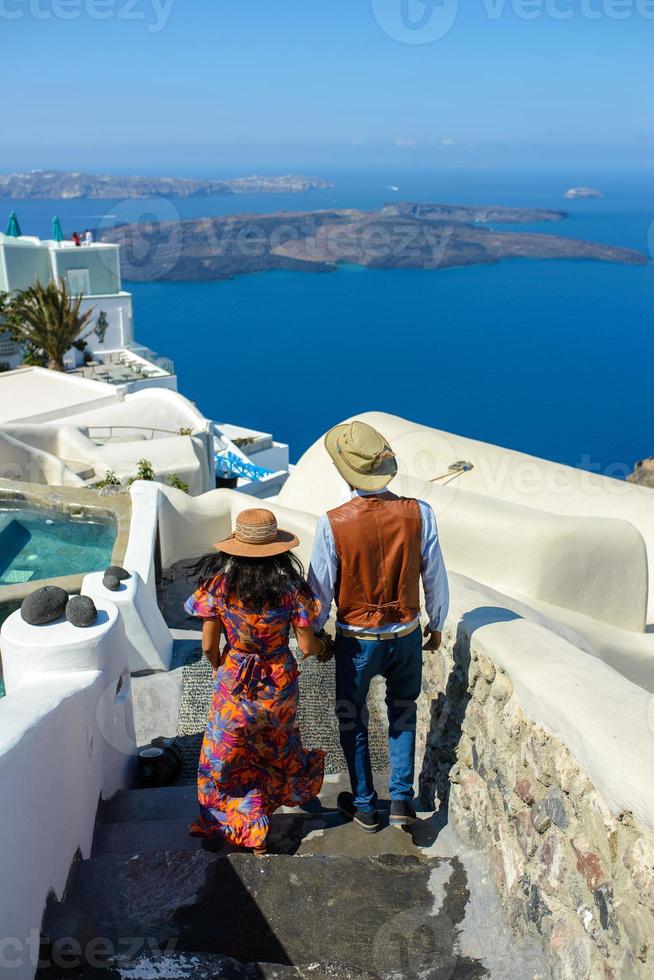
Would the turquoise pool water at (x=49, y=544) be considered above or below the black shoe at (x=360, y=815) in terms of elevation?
below

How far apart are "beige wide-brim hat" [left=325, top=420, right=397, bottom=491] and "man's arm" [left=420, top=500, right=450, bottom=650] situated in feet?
0.65

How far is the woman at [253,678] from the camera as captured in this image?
3303 mm

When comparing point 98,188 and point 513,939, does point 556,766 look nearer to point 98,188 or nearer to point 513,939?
point 513,939

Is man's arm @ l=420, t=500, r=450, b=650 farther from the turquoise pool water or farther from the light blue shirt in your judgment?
the turquoise pool water

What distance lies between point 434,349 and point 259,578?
83.5 m

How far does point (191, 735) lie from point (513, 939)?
3.23 m

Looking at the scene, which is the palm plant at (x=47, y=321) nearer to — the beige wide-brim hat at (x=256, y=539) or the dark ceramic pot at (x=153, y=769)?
the dark ceramic pot at (x=153, y=769)

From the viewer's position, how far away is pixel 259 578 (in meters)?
3.29

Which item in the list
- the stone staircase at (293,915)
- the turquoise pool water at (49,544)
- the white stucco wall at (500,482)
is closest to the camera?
the stone staircase at (293,915)

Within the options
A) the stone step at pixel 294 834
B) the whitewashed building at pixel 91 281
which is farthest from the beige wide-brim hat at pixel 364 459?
the whitewashed building at pixel 91 281

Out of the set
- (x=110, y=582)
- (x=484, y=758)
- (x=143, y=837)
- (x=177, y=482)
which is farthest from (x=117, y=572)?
(x=177, y=482)

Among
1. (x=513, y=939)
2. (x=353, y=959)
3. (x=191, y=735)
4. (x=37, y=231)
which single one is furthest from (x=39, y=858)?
(x=37, y=231)

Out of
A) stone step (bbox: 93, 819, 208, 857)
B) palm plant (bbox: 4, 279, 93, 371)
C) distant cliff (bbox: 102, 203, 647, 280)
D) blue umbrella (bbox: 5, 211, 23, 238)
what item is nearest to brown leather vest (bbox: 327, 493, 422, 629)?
stone step (bbox: 93, 819, 208, 857)

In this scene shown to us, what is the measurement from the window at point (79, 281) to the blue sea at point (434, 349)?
1353 cm
